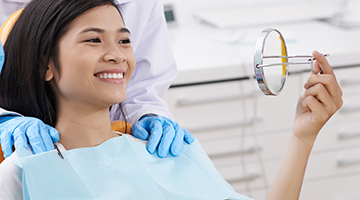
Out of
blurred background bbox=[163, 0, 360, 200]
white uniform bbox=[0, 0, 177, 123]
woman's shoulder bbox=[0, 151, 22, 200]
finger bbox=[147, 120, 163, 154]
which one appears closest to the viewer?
woman's shoulder bbox=[0, 151, 22, 200]

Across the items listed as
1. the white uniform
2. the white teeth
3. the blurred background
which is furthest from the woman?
the blurred background

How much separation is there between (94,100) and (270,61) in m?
0.43

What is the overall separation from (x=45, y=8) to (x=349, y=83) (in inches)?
57.6

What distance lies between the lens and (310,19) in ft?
7.99

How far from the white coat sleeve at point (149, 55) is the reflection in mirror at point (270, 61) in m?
0.44

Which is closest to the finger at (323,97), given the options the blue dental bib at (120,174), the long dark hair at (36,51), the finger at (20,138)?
the blue dental bib at (120,174)

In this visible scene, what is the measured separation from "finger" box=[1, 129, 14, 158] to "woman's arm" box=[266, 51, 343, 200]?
25.6 inches

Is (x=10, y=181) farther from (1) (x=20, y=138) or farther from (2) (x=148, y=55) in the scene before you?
(2) (x=148, y=55)

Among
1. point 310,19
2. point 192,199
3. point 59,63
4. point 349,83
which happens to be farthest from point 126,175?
point 310,19

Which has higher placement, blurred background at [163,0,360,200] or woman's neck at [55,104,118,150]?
woman's neck at [55,104,118,150]

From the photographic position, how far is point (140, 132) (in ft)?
3.91

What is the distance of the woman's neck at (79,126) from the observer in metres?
1.08

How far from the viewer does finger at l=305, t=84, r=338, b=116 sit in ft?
3.45

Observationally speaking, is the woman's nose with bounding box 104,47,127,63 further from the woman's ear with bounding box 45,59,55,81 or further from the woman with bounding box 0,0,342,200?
→ the woman's ear with bounding box 45,59,55,81
